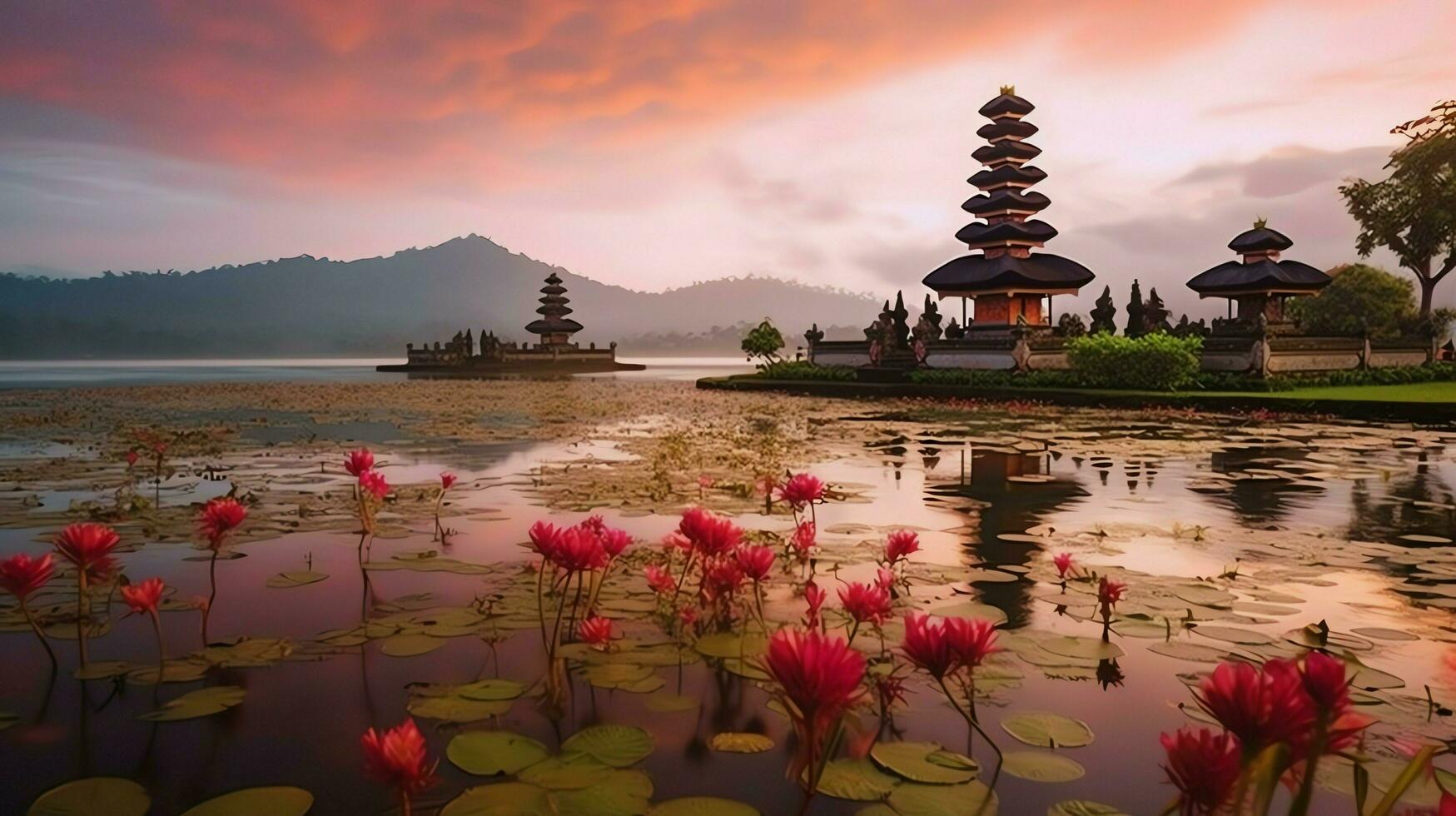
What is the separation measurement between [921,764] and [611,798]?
1029mm

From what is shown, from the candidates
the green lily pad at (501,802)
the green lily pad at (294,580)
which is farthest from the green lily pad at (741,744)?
the green lily pad at (294,580)

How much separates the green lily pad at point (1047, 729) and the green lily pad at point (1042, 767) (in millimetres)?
102

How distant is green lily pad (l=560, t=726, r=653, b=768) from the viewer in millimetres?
2732

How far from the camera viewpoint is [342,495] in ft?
27.5

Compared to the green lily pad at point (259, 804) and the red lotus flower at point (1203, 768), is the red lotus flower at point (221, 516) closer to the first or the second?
the green lily pad at point (259, 804)

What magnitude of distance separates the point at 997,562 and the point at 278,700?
438 centimetres

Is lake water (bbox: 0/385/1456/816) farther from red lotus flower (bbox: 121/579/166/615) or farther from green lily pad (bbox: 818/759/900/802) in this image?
red lotus flower (bbox: 121/579/166/615)

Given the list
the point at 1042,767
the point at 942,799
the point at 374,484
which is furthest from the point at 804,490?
the point at 374,484

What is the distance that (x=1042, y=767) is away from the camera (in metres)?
2.67

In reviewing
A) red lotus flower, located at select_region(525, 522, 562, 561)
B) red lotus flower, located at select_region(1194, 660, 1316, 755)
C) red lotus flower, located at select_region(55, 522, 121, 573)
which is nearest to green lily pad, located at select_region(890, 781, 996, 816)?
red lotus flower, located at select_region(1194, 660, 1316, 755)

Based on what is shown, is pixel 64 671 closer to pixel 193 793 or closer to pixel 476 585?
pixel 193 793

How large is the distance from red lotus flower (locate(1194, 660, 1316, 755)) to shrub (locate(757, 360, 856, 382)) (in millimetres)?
32746

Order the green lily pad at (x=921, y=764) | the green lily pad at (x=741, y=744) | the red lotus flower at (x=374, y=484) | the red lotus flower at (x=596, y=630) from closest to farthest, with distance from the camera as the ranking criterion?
the green lily pad at (x=921, y=764) → the green lily pad at (x=741, y=744) → the red lotus flower at (x=596, y=630) → the red lotus flower at (x=374, y=484)

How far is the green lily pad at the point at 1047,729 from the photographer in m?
2.88
